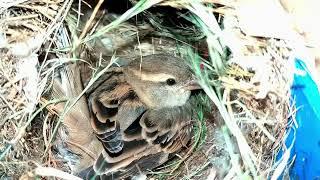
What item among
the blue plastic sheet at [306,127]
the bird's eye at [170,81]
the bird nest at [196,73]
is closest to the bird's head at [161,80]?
the bird's eye at [170,81]

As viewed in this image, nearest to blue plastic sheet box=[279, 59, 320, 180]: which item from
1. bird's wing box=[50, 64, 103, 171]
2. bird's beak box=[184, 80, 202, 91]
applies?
bird's beak box=[184, 80, 202, 91]

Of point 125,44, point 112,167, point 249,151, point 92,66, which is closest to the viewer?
point 249,151

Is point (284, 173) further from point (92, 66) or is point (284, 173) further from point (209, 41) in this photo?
point (92, 66)

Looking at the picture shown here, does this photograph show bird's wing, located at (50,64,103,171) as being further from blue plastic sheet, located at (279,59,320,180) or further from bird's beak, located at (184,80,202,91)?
blue plastic sheet, located at (279,59,320,180)

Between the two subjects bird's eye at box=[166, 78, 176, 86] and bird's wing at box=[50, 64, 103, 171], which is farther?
bird's eye at box=[166, 78, 176, 86]

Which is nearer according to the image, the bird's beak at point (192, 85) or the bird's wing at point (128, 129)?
the bird's wing at point (128, 129)

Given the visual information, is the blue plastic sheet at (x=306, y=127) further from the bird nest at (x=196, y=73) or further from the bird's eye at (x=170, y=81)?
the bird's eye at (x=170, y=81)

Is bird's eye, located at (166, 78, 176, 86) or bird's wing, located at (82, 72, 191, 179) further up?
bird's eye, located at (166, 78, 176, 86)

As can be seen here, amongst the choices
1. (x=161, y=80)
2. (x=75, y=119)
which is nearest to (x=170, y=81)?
(x=161, y=80)

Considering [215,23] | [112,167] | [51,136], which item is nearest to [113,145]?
[112,167]
